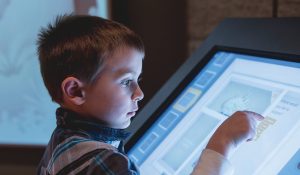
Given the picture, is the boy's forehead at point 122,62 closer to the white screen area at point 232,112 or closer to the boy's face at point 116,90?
the boy's face at point 116,90

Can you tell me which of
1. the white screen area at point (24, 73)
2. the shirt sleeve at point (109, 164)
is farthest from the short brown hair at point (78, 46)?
the white screen area at point (24, 73)

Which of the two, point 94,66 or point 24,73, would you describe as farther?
point 24,73

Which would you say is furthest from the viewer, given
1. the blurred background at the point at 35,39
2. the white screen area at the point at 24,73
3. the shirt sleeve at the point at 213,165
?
the white screen area at the point at 24,73

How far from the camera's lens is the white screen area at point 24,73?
137 cm

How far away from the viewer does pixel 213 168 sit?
55cm

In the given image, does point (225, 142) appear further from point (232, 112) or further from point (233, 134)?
point (232, 112)

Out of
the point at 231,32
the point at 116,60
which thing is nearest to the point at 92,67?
the point at 116,60

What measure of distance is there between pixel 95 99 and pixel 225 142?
21 cm

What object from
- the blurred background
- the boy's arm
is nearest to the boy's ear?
the boy's arm

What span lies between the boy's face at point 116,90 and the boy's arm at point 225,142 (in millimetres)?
142

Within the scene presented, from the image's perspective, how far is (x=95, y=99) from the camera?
63cm

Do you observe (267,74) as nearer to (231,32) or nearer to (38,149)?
(231,32)

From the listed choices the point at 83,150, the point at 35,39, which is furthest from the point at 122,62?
the point at 35,39

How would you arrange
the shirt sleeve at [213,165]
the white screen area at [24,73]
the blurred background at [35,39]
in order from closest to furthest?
1. the shirt sleeve at [213,165]
2. the blurred background at [35,39]
3. the white screen area at [24,73]
